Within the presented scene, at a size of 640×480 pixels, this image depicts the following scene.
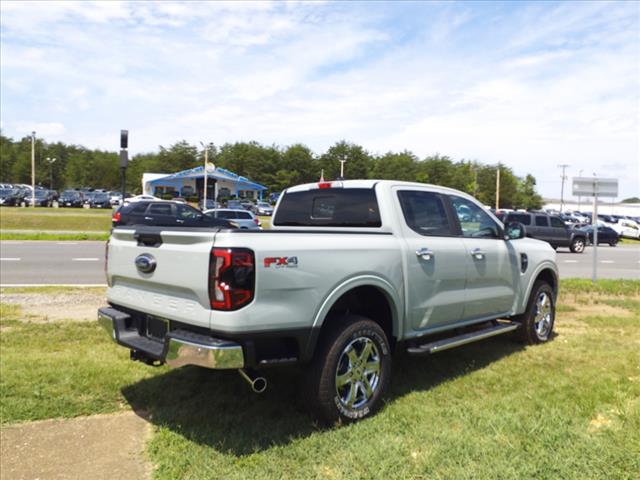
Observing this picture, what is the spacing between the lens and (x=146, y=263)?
12.6 feet

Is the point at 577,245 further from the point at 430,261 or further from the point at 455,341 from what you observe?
the point at 430,261

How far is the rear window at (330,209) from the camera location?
4750 mm

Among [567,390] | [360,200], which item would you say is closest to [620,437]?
[567,390]

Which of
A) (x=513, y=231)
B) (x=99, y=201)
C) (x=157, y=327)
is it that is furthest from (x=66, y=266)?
(x=99, y=201)

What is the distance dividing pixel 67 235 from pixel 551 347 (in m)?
21.7

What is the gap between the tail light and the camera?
3.33 m

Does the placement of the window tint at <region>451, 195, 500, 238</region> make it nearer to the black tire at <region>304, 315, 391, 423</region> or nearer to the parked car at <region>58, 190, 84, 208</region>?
the black tire at <region>304, 315, 391, 423</region>

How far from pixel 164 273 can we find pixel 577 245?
24568 mm

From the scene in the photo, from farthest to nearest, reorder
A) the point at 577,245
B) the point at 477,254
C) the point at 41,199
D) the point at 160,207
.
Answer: the point at 41,199 → the point at 577,245 → the point at 160,207 → the point at 477,254

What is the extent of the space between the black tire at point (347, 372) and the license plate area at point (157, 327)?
1.06 m

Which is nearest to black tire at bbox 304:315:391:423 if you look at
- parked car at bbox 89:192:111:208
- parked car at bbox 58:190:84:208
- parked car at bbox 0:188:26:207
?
parked car at bbox 0:188:26:207

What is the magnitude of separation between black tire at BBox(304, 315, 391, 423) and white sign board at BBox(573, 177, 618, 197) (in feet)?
31.2

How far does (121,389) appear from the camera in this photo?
4746 millimetres

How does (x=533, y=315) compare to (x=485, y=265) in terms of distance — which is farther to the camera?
(x=533, y=315)
